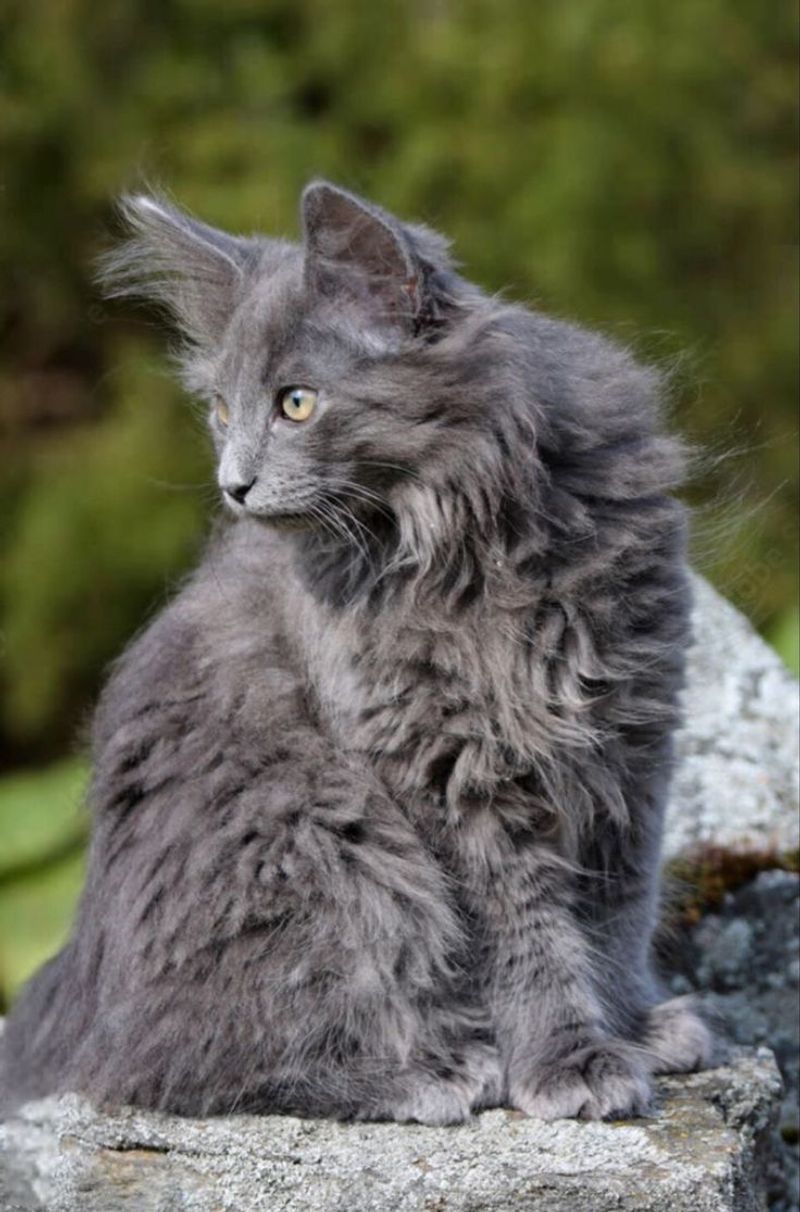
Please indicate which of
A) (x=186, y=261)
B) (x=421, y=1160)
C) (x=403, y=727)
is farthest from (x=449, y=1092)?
(x=186, y=261)

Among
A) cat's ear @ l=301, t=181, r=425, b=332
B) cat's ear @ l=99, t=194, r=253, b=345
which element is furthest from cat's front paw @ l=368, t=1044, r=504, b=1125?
cat's ear @ l=99, t=194, r=253, b=345

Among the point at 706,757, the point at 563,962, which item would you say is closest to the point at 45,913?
the point at 706,757

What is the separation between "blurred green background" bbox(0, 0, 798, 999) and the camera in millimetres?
7137

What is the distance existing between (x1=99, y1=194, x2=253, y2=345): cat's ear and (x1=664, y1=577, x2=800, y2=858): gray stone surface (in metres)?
1.48

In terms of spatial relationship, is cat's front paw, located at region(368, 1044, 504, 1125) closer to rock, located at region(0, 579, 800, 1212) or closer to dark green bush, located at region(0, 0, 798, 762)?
rock, located at region(0, 579, 800, 1212)

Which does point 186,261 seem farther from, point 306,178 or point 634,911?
point 306,178

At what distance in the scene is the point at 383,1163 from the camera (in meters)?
2.72

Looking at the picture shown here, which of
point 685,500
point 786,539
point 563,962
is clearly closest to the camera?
point 563,962

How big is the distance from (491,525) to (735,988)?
1483 mm

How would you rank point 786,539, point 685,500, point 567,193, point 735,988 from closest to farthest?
point 685,500 → point 735,988 → point 786,539 → point 567,193

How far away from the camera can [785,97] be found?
7.89m

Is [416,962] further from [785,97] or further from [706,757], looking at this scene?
[785,97]

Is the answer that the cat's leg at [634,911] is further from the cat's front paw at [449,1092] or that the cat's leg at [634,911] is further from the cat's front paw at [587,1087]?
the cat's front paw at [449,1092]

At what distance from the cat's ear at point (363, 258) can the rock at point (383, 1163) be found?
146cm
